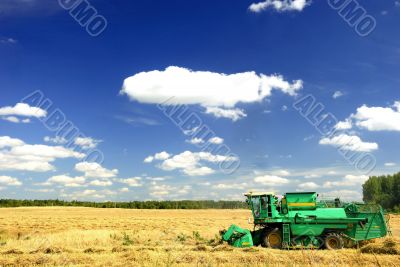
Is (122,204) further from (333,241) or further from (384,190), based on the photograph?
(333,241)

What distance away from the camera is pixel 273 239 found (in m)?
18.8

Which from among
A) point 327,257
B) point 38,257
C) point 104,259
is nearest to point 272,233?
point 327,257

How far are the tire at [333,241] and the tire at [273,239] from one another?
199cm

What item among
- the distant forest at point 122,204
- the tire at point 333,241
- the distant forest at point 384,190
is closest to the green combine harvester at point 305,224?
the tire at point 333,241

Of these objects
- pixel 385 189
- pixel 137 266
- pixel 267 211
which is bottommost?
pixel 137 266

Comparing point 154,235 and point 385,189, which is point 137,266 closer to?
point 154,235

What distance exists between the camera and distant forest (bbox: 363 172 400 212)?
75312 millimetres

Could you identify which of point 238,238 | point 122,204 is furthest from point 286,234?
point 122,204

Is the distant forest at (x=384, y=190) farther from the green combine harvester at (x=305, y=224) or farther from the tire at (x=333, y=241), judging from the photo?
the tire at (x=333, y=241)

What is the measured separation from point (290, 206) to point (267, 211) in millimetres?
1131

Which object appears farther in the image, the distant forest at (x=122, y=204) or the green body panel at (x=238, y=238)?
the distant forest at (x=122, y=204)

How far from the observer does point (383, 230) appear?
18344mm

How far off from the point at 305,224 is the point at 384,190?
70976 millimetres

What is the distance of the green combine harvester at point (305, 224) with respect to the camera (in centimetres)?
1827
